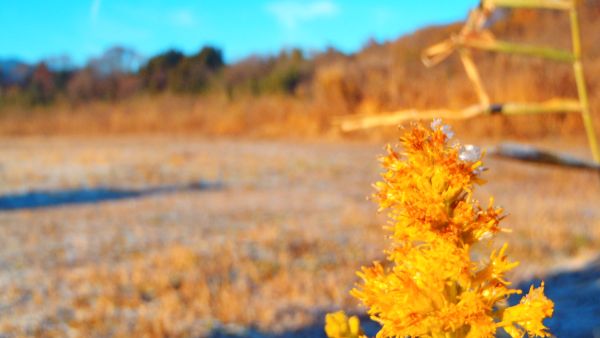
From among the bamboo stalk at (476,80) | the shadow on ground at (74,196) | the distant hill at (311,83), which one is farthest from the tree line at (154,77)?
the bamboo stalk at (476,80)

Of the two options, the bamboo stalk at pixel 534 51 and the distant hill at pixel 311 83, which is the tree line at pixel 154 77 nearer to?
the distant hill at pixel 311 83

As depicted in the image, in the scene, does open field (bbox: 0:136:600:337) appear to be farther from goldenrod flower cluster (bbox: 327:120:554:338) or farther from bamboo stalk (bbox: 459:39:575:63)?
goldenrod flower cluster (bbox: 327:120:554:338)

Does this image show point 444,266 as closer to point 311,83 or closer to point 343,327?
point 343,327

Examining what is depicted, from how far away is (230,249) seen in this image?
4.85 m

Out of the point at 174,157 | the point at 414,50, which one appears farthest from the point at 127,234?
the point at 414,50

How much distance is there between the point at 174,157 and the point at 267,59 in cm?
1434

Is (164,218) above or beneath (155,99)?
beneath

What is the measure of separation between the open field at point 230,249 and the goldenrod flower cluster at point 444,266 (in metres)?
0.83

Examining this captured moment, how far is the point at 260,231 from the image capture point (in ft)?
17.9

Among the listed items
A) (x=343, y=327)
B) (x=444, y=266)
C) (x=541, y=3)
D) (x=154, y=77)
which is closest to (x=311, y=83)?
(x=154, y=77)

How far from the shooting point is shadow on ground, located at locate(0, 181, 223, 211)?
795 centimetres

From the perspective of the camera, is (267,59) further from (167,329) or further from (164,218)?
(167,329)

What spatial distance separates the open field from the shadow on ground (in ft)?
0.67

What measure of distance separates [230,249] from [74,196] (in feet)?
13.7
